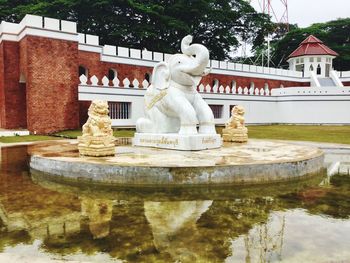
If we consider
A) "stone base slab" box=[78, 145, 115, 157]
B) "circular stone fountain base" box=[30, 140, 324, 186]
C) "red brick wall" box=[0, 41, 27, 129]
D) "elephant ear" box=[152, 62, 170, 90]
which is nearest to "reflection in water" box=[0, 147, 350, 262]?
"circular stone fountain base" box=[30, 140, 324, 186]

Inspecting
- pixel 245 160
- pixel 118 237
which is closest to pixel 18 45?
pixel 245 160

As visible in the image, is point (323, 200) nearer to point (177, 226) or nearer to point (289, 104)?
point (177, 226)

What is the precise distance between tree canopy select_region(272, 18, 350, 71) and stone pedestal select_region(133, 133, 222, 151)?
35599 mm

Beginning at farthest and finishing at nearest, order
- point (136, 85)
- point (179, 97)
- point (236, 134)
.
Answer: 1. point (136, 85)
2. point (236, 134)
3. point (179, 97)

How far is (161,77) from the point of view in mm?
8617

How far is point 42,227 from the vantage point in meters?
3.55

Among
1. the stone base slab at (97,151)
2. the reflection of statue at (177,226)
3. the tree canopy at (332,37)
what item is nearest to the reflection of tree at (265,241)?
the reflection of statue at (177,226)

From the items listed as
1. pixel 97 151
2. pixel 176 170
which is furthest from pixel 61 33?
pixel 176 170

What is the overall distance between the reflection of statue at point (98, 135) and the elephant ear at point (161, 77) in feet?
6.42

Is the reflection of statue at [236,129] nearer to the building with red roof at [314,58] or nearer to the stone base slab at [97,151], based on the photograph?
the stone base slab at [97,151]

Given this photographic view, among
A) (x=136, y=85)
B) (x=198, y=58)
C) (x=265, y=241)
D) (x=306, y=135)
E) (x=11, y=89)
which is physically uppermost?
(x=136, y=85)

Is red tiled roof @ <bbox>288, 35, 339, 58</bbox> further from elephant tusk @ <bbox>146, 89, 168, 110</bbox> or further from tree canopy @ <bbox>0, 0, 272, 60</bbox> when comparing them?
elephant tusk @ <bbox>146, 89, 168, 110</bbox>

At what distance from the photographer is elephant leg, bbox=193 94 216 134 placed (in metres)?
8.56

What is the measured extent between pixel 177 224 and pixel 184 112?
4560mm
